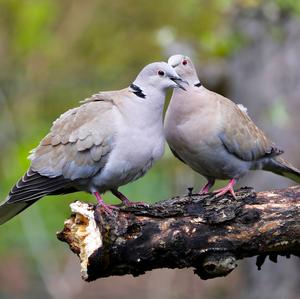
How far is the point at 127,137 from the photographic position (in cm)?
473

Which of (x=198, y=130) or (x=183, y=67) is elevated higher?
(x=183, y=67)

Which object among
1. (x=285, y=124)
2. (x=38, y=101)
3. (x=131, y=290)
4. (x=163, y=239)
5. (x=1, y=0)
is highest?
(x=1, y=0)

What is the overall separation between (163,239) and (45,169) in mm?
981

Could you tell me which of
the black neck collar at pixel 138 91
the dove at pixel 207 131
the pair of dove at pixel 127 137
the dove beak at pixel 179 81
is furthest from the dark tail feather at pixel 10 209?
the dove beak at pixel 179 81

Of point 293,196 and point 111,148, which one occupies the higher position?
point 111,148

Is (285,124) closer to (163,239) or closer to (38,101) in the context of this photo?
(38,101)

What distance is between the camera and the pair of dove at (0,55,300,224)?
187 inches

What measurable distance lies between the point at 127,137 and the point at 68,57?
5.62 metres


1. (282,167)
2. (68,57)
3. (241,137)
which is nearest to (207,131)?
(241,137)

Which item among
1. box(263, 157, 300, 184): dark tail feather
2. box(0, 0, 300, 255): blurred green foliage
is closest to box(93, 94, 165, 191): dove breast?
box(263, 157, 300, 184): dark tail feather

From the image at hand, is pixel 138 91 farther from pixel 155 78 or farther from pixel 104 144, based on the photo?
pixel 104 144

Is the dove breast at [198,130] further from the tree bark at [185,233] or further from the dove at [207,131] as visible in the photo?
the tree bark at [185,233]

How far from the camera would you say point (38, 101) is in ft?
33.6

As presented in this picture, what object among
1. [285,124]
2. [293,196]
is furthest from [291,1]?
[293,196]
